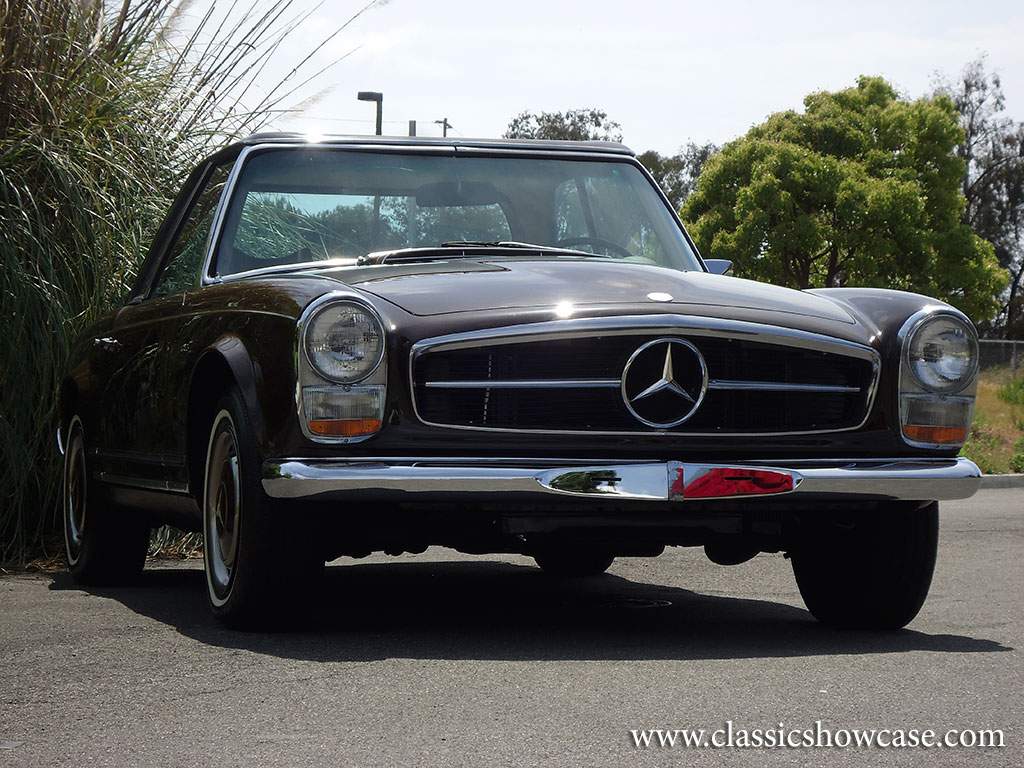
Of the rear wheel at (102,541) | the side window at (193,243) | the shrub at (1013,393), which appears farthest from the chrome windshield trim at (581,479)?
the shrub at (1013,393)

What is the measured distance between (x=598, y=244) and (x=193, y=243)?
1.61 metres

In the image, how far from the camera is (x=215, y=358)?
5.08m

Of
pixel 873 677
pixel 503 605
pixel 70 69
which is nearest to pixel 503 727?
pixel 873 677

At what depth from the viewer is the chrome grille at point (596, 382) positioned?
15.0ft

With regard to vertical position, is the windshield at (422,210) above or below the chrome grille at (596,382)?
above

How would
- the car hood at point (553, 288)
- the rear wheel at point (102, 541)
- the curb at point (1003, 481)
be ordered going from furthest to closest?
1. the curb at point (1003, 481)
2. the rear wheel at point (102, 541)
3. the car hood at point (553, 288)

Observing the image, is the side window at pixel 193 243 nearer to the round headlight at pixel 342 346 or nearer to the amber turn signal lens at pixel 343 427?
the round headlight at pixel 342 346

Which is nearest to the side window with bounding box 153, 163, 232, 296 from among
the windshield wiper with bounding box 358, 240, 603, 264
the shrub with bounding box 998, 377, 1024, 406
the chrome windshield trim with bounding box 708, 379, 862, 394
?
the windshield wiper with bounding box 358, 240, 603, 264

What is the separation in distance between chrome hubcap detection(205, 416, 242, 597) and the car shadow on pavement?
0.63 feet

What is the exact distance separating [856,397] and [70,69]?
465cm

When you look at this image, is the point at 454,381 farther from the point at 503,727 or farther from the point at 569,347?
the point at 503,727

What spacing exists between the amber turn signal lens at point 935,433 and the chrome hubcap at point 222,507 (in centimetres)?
212

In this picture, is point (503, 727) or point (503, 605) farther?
point (503, 605)

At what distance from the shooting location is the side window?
6.05 m
